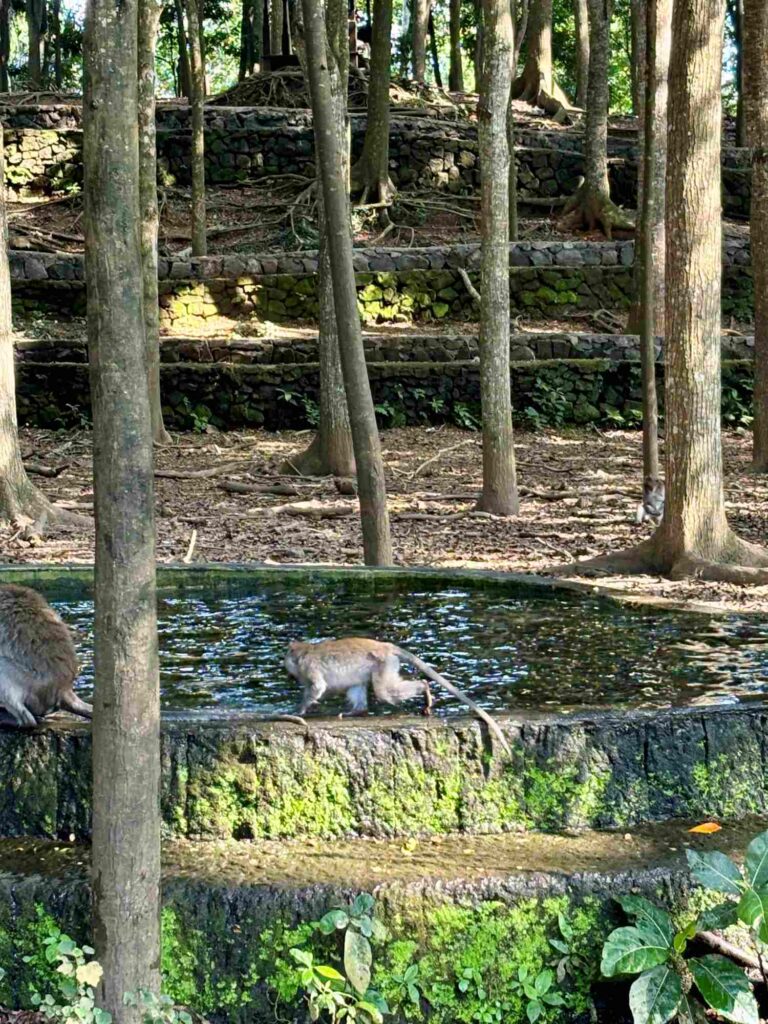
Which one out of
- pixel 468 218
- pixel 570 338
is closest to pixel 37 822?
pixel 570 338

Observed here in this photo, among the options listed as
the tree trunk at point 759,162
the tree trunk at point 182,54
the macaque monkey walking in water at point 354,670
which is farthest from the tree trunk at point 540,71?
the macaque monkey walking in water at point 354,670

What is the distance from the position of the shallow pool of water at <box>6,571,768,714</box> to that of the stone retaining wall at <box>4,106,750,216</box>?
2166 cm

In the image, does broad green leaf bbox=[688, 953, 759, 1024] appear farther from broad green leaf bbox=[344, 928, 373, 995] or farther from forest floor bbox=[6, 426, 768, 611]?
forest floor bbox=[6, 426, 768, 611]

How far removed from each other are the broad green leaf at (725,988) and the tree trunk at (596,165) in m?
22.3

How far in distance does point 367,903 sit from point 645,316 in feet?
28.4

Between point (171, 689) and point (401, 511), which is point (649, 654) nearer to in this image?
point (171, 689)

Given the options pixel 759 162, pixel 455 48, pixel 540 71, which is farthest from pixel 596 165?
pixel 759 162

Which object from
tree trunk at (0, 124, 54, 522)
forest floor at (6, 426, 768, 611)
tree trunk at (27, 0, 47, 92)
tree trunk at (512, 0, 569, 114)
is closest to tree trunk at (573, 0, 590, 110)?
tree trunk at (512, 0, 569, 114)

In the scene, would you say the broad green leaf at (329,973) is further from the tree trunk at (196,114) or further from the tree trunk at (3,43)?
the tree trunk at (3,43)

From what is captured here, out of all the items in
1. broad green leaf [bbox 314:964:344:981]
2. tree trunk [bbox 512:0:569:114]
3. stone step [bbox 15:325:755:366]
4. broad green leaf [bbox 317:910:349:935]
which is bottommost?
broad green leaf [bbox 314:964:344:981]

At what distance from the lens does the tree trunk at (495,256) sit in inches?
472

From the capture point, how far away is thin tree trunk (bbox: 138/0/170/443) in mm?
15344

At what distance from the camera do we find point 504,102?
12.3 meters

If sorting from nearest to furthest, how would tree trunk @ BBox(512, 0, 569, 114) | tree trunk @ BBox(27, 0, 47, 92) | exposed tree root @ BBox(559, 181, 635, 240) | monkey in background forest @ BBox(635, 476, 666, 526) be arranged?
monkey in background forest @ BBox(635, 476, 666, 526), exposed tree root @ BBox(559, 181, 635, 240), tree trunk @ BBox(512, 0, 569, 114), tree trunk @ BBox(27, 0, 47, 92)
